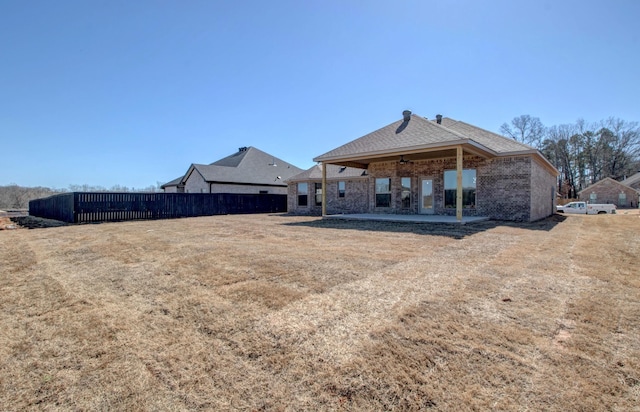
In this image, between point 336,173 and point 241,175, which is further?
point 241,175

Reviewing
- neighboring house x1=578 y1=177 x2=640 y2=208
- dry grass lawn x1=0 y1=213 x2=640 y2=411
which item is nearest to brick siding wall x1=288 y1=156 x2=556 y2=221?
dry grass lawn x1=0 y1=213 x2=640 y2=411

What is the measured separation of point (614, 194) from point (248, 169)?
151 feet

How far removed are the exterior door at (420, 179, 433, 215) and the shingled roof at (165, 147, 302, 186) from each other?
14.1 m

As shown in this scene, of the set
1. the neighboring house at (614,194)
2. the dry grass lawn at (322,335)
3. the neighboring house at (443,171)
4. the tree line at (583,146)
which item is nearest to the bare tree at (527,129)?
the tree line at (583,146)

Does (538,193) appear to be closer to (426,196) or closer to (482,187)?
(482,187)

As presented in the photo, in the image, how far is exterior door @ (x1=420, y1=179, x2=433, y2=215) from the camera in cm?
1459

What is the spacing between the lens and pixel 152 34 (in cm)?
1138

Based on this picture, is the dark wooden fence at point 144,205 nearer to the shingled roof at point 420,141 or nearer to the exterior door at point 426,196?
the shingled roof at point 420,141

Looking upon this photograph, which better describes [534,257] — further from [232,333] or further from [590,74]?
[590,74]

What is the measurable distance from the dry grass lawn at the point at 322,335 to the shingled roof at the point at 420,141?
655 cm

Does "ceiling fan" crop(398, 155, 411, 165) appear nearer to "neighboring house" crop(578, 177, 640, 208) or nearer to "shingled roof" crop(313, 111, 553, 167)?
"shingled roof" crop(313, 111, 553, 167)

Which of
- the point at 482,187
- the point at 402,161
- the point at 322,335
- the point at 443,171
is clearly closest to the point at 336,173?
the point at 402,161

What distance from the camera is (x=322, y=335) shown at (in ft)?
8.61

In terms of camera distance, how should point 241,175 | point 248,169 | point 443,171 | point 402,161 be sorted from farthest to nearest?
point 248,169 → point 241,175 → point 402,161 → point 443,171
